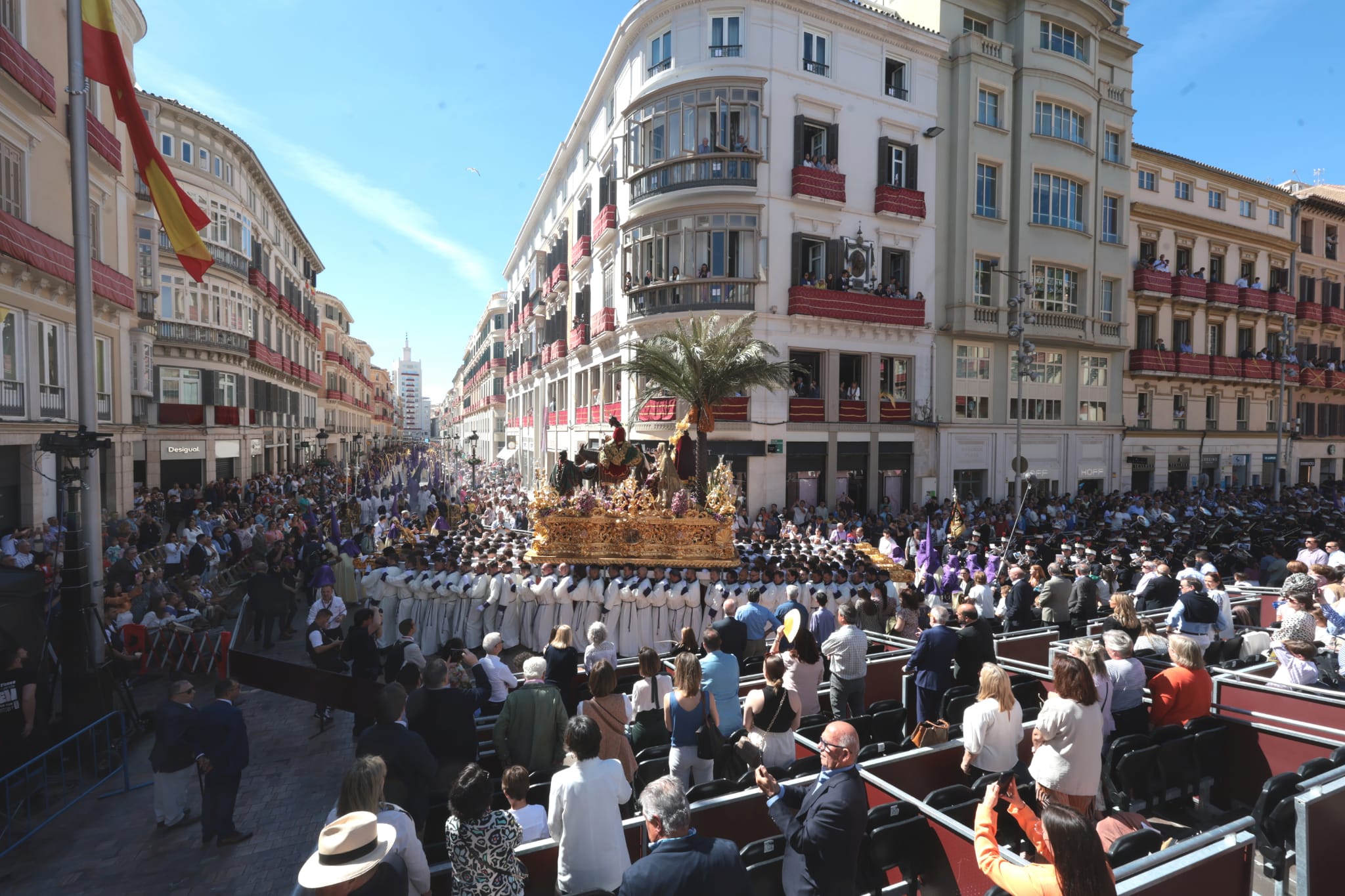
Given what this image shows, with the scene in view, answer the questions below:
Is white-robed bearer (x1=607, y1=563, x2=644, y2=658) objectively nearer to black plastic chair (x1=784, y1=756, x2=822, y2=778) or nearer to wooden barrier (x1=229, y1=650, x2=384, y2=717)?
wooden barrier (x1=229, y1=650, x2=384, y2=717)

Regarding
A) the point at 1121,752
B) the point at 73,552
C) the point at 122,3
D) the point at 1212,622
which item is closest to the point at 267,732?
the point at 73,552

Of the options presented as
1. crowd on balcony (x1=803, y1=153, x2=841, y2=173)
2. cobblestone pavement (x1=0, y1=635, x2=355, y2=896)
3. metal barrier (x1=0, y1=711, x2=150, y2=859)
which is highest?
crowd on balcony (x1=803, y1=153, x2=841, y2=173)

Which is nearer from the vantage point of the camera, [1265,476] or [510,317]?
[1265,476]

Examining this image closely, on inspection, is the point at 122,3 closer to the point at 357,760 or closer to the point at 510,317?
the point at 357,760

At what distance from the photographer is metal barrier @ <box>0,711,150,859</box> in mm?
6461

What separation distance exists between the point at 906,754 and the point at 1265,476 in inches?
1917

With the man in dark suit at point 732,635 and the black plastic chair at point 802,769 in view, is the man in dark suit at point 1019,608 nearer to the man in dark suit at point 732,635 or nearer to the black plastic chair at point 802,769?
the man in dark suit at point 732,635

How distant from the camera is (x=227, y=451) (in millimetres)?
32812

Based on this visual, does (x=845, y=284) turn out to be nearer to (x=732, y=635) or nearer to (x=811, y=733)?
(x=732, y=635)

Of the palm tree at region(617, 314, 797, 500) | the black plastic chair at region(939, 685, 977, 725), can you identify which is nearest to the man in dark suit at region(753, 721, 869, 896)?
the black plastic chair at region(939, 685, 977, 725)

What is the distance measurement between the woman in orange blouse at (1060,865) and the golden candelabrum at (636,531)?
41.5 ft

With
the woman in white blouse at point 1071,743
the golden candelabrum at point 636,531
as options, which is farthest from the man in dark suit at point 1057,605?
the golden candelabrum at point 636,531

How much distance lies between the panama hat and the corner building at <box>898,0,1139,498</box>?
92.2 ft

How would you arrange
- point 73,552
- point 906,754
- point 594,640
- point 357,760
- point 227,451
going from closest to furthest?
point 357,760
point 906,754
point 594,640
point 73,552
point 227,451
